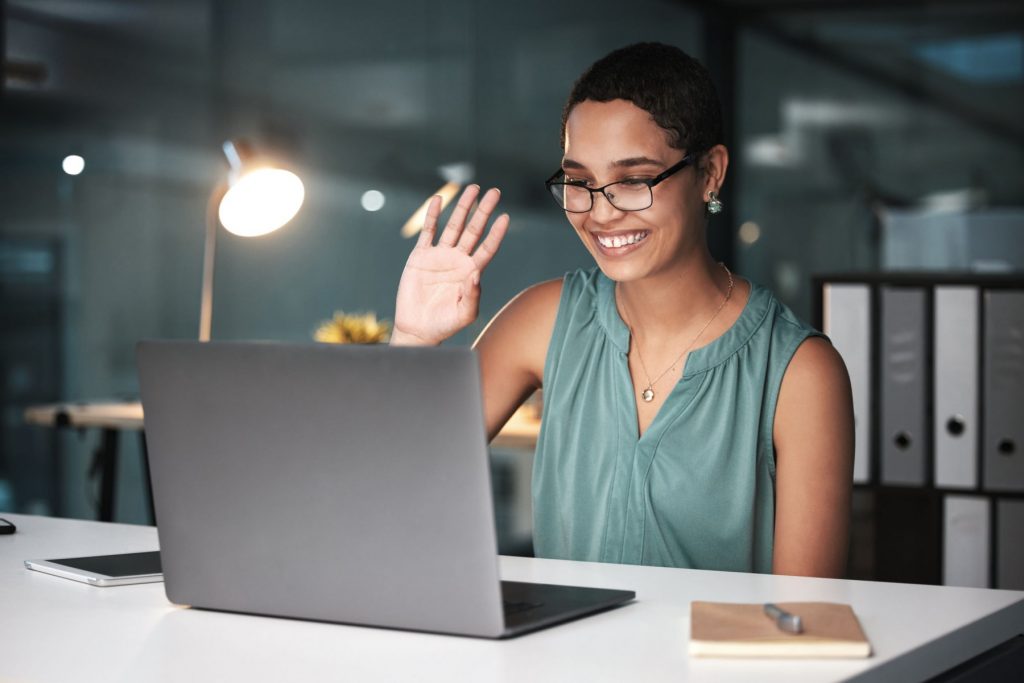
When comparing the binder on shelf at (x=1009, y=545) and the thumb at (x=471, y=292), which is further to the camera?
the binder on shelf at (x=1009, y=545)

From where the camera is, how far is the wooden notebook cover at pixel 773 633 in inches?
36.9

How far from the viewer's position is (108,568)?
1310 mm

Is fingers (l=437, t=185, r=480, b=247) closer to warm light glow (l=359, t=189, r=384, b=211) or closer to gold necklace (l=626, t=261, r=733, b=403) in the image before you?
gold necklace (l=626, t=261, r=733, b=403)

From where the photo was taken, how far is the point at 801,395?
5.43ft

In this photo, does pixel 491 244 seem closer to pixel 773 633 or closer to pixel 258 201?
pixel 773 633

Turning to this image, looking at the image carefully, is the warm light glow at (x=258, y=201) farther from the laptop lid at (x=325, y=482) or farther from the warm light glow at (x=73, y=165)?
the laptop lid at (x=325, y=482)

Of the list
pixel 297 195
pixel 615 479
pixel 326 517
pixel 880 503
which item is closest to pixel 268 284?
pixel 297 195

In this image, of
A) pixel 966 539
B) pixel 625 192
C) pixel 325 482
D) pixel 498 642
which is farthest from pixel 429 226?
pixel 966 539

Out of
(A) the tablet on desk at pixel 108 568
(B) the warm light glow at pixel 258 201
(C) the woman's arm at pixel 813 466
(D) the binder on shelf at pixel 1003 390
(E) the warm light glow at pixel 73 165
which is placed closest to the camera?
(A) the tablet on desk at pixel 108 568

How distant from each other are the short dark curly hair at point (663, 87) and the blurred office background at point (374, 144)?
3.28 metres

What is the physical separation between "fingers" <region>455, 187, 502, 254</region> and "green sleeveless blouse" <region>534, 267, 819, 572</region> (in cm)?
25

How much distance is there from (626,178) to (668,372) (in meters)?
0.28

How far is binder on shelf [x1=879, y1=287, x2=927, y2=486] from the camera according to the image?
2.66 meters

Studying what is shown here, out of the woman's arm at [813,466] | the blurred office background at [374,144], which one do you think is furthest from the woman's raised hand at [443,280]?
the blurred office background at [374,144]
